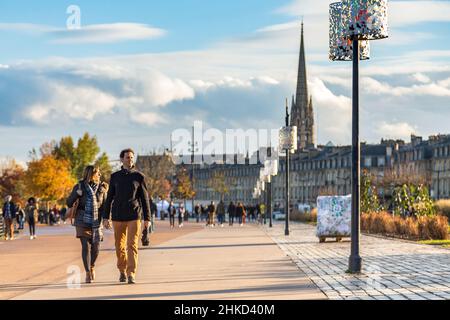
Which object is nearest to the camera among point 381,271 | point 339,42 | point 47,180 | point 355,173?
point 355,173

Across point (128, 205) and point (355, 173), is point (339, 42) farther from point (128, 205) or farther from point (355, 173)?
point (128, 205)

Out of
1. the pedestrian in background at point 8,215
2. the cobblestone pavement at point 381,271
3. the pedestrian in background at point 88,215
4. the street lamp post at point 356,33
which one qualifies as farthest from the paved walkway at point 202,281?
the pedestrian in background at point 8,215

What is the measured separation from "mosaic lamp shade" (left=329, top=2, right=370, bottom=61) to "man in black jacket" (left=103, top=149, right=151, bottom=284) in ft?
15.6

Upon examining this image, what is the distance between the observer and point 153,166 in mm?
141250

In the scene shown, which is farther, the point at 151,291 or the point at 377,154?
the point at 377,154

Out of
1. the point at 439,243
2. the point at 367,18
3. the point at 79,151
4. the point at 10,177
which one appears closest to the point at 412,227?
the point at 439,243

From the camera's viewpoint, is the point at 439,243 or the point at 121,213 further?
the point at 439,243

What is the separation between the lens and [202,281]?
1658 centimetres

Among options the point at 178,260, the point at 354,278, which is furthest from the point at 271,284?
the point at 178,260

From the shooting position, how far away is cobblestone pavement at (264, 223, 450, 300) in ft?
47.1

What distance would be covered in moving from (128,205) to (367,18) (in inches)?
210

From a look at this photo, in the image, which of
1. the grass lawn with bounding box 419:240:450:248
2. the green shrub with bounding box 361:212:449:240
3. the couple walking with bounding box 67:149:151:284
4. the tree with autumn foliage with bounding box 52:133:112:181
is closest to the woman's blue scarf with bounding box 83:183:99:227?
the couple walking with bounding box 67:149:151:284
